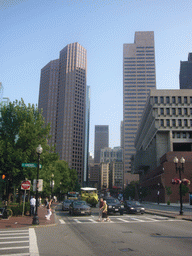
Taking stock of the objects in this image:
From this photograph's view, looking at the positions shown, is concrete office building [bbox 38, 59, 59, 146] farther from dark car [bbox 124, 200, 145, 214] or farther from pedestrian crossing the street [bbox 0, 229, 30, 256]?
pedestrian crossing the street [bbox 0, 229, 30, 256]

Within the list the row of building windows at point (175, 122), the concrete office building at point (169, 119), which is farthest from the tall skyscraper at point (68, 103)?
the row of building windows at point (175, 122)

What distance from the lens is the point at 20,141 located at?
27.0 metres

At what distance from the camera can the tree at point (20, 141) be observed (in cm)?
2627

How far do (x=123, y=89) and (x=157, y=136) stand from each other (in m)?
116

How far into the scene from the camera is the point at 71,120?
185125 millimetres

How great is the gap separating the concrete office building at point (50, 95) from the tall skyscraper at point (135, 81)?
5432 centimetres

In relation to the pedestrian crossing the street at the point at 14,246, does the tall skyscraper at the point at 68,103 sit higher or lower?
higher

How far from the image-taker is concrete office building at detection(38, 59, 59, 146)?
186750mm

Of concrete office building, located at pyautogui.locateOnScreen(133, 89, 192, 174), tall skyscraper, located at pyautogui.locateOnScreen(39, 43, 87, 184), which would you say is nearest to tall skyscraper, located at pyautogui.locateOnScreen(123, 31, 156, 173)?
tall skyscraper, located at pyautogui.locateOnScreen(39, 43, 87, 184)

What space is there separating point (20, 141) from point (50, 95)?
169 meters

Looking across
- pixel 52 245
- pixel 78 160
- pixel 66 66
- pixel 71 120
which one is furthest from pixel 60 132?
pixel 52 245

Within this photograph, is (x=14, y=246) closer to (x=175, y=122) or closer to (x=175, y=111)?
(x=175, y=122)

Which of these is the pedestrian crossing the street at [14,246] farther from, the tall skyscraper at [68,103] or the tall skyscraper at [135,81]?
the tall skyscraper at [68,103]

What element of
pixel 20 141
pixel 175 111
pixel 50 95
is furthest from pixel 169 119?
pixel 50 95
